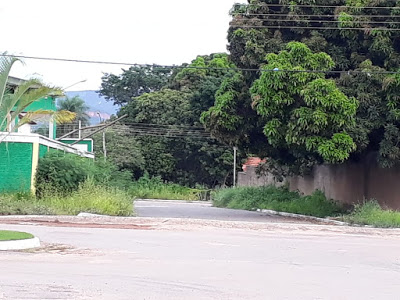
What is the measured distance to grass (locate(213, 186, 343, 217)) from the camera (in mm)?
32000

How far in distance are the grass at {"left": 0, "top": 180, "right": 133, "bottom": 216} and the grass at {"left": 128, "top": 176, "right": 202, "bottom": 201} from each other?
103 ft

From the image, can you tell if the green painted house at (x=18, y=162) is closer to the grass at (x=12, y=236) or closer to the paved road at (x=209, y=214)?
the paved road at (x=209, y=214)

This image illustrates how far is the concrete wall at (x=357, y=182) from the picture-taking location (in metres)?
29.5

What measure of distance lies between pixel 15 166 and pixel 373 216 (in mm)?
13809

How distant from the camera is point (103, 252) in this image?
550 inches

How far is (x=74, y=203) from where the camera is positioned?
25.9m

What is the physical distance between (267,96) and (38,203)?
9601 mm

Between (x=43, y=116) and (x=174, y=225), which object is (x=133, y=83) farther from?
(x=43, y=116)

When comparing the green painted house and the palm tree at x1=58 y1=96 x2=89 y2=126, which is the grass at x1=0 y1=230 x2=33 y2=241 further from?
the palm tree at x1=58 y1=96 x2=89 y2=126

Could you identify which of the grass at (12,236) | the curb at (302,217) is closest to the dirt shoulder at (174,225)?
the curb at (302,217)

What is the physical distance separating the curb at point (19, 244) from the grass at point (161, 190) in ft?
144

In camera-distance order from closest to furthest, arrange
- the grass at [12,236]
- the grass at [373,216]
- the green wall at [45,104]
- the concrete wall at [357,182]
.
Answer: the grass at [12,236] < the grass at [373,216] < the concrete wall at [357,182] < the green wall at [45,104]

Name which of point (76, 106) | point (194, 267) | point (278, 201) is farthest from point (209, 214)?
point (76, 106)

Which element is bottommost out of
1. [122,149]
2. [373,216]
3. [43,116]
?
[373,216]
